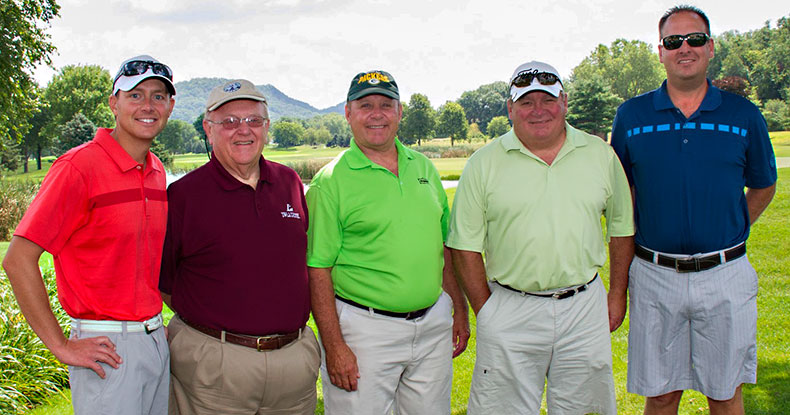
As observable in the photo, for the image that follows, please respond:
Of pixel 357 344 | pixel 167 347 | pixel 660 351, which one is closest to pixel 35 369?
pixel 167 347

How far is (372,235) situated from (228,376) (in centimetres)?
111

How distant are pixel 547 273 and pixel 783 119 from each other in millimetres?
63782

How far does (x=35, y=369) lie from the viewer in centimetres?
589

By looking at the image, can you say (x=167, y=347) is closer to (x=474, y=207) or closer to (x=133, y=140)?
(x=133, y=140)

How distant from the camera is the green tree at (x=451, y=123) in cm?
8638

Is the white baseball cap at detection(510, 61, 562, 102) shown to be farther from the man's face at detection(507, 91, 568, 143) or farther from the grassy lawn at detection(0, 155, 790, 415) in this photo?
the grassy lawn at detection(0, 155, 790, 415)

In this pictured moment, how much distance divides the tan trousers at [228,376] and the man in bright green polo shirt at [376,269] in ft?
1.08

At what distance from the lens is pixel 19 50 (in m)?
18.4

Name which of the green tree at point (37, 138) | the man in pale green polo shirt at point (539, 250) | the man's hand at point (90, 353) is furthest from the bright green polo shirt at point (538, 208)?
the green tree at point (37, 138)

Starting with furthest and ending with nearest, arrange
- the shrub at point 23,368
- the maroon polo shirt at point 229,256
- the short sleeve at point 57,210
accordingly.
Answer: the shrub at point 23,368
the maroon polo shirt at point 229,256
the short sleeve at point 57,210

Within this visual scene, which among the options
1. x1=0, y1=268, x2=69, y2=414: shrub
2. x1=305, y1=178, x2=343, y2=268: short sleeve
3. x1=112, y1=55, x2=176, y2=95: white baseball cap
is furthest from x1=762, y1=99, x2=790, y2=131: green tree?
x1=112, y1=55, x2=176, y2=95: white baseball cap

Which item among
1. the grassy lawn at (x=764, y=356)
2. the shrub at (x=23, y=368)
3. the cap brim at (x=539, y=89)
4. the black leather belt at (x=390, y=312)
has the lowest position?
the grassy lawn at (x=764, y=356)

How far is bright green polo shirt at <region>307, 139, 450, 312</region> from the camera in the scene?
11.3 feet

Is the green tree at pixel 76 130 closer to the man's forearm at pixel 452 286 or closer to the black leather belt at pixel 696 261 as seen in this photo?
the man's forearm at pixel 452 286
